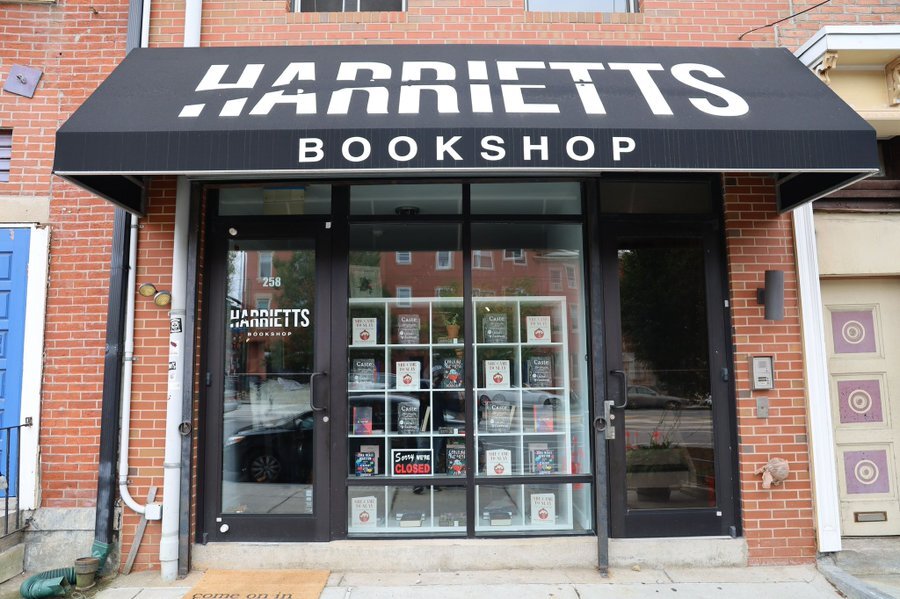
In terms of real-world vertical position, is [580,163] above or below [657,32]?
below

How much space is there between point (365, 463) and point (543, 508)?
1.53 m

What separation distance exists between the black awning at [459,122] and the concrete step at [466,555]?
286 centimetres

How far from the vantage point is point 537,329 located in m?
5.02

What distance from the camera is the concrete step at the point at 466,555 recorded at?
176 inches

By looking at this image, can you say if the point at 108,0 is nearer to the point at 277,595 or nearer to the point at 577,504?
the point at 277,595

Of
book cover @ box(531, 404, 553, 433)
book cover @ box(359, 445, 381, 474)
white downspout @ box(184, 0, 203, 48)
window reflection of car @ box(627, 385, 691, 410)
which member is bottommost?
book cover @ box(359, 445, 381, 474)

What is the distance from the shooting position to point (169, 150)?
385cm

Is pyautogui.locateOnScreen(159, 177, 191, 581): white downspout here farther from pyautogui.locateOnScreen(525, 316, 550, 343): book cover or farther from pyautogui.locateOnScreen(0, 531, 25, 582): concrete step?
pyautogui.locateOnScreen(525, 316, 550, 343): book cover

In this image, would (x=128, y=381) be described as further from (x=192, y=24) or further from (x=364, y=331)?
(x=192, y=24)

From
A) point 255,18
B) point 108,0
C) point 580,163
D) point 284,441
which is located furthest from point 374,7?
point 284,441

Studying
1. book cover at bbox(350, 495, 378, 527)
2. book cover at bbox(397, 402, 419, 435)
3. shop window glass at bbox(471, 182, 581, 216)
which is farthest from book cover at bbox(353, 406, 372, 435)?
shop window glass at bbox(471, 182, 581, 216)

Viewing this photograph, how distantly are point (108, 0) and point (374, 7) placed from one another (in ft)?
7.57

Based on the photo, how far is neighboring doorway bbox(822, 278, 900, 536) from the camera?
4.80m

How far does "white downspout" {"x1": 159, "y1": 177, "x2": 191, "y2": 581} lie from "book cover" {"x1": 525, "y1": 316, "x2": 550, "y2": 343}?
9.33 ft
